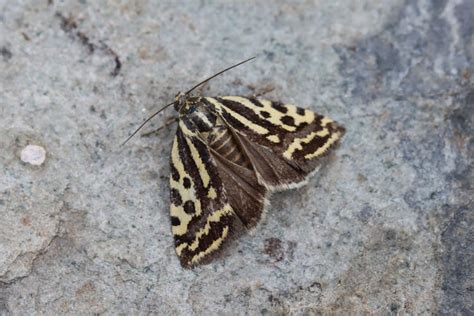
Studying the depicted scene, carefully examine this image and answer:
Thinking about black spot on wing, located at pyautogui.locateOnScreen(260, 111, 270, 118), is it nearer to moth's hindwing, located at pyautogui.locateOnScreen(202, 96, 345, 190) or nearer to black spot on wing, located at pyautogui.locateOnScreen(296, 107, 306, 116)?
moth's hindwing, located at pyautogui.locateOnScreen(202, 96, 345, 190)

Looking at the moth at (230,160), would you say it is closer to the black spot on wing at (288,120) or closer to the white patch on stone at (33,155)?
the black spot on wing at (288,120)

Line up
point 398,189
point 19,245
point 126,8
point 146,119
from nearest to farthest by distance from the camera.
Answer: point 19,245 → point 398,189 → point 146,119 → point 126,8

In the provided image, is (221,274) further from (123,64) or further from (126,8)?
(126,8)

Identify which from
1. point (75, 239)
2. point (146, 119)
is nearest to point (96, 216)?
point (75, 239)

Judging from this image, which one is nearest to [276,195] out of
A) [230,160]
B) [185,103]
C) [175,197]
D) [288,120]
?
[230,160]

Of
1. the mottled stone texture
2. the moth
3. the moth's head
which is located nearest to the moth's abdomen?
the moth

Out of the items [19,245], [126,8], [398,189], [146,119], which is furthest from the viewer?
[126,8]

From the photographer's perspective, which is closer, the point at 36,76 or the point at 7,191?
the point at 7,191
